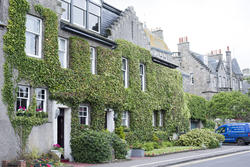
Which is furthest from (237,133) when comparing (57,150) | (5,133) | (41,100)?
(5,133)

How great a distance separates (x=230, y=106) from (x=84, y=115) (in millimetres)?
26248

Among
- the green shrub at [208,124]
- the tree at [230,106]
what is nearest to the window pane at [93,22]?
the green shrub at [208,124]

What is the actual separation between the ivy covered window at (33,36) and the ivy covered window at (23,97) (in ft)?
6.04

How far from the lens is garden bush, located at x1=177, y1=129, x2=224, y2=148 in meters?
25.0

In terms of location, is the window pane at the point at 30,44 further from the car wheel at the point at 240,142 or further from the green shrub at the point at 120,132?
the car wheel at the point at 240,142

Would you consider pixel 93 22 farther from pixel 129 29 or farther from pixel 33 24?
pixel 33 24

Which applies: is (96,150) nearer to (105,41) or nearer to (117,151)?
(117,151)

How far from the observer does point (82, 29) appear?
61.9 ft

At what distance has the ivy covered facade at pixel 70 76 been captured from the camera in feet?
48.4

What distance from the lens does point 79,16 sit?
65.8 ft

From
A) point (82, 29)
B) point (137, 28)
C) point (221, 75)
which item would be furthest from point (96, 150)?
point (221, 75)

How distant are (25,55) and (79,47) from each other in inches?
163

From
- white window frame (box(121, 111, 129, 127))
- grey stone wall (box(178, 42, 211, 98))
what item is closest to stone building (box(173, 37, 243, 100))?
grey stone wall (box(178, 42, 211, 98))

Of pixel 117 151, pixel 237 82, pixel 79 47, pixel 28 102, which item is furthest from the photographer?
pixel 237 82
